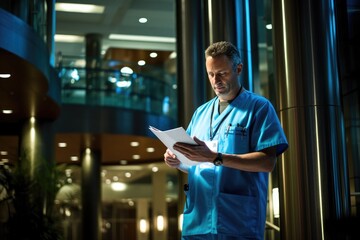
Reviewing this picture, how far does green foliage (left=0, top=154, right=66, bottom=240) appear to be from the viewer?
32.9 ft

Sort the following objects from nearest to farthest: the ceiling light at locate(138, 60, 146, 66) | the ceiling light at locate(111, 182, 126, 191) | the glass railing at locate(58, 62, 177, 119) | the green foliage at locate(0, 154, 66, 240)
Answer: the green foliage at locate(0, 154, 66, 240), the glass railing at locate(58, 62, 177, 119), the ceiling light at locate(138, 60, 146, 66), the ceiling light at locate(111, 182, 126, 191)

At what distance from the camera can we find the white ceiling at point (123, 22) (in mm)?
9625

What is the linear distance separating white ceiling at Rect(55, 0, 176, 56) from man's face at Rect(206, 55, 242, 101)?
6568 millimetres

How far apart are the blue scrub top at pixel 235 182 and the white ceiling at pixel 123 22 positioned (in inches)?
262

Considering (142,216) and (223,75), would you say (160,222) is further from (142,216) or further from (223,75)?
(223,75)

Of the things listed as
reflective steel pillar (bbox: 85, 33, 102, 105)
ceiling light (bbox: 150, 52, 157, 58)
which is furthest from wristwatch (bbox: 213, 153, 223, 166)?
ceiling light (bbox: 150, 52, 157, 58)

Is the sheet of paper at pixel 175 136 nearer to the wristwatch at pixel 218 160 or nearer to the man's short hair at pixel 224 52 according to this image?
the wristwatch at pixel 218 160

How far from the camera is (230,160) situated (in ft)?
7.89

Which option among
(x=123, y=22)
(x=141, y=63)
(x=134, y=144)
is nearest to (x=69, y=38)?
(x=141, y=63)

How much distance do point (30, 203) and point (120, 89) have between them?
5837mm

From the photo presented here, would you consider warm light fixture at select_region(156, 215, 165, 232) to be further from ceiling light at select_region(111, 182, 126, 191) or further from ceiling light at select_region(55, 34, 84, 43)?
ceiling light at select_region(55, 34, 84, 43)

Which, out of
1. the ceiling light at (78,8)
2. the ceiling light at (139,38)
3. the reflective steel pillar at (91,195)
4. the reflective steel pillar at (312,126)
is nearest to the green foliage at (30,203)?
the ceiling light at (78,8)

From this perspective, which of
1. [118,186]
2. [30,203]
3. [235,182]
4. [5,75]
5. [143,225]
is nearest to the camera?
[235,182]

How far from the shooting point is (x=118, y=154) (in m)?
18.9
